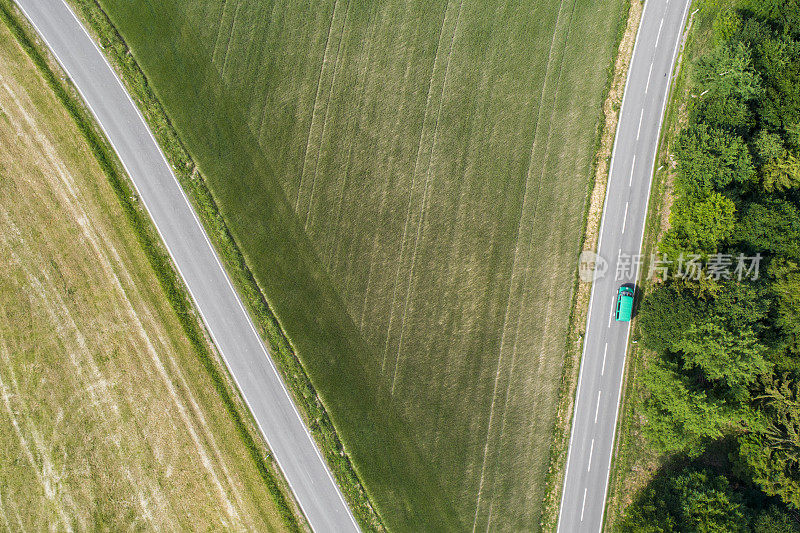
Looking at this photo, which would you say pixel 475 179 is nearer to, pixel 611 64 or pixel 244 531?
pixel 611 64

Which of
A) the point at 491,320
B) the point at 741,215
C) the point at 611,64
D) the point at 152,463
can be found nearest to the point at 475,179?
the point at 491,320

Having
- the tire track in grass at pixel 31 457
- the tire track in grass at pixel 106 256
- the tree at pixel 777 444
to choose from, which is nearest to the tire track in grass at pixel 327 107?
the tire track in grass at pixel 106 256

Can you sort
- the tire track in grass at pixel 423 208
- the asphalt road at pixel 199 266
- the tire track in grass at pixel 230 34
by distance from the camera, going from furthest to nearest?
the tire track in grass at pixel 230 34 → the tire track in grass at pixel 423 208 → the asphalt road at pixel 199 266

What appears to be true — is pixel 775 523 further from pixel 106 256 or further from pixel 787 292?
pixel 106 256

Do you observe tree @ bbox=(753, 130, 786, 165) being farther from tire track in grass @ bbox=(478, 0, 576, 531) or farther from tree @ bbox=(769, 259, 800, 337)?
tire track in grass @ bbox=(478, 0, 576, 531)

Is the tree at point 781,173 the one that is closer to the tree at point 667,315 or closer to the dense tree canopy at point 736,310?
the dense tree canopy at point 736,310

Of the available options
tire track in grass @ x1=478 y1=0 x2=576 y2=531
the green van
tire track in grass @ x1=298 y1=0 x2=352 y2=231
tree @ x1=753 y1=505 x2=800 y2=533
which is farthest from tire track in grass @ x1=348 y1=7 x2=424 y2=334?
tree @ x1=753 y1=505 x2=800 y2=533
